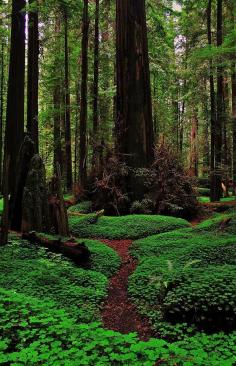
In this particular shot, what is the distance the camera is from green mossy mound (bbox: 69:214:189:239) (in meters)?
9.84

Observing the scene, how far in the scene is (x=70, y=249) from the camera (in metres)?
7.28

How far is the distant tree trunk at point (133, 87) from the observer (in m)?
12.8

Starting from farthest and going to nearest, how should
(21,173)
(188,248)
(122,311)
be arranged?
(21,173), (188,248), (122,311)

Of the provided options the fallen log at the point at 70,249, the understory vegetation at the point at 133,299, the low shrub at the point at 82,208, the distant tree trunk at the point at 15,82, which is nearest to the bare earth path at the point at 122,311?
the understory vegetation at the point at 133,299

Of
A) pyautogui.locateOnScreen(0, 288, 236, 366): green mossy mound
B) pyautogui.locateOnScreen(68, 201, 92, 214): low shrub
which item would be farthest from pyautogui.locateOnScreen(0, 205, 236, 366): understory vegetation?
pyautogui.locateOnScreen(68, 201, 92, 214): low shrub

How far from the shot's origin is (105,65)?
22.0 metres

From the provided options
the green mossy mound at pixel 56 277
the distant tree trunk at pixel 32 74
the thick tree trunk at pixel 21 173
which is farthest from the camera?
the distant tree trunk at pixel 32 74

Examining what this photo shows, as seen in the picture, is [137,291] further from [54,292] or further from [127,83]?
[127,83]

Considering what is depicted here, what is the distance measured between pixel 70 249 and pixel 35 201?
2.10 meters

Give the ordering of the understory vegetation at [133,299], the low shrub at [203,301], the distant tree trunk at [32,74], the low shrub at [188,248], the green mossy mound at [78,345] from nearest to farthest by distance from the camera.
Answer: the green mossy mound at [78,345]
the understory vegetation at [133,299]
the low shrub at [203,301]
the low shrub at [188,248]
the distant tree trunk at [32,74]

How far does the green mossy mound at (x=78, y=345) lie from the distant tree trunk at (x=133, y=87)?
8865 millimetres

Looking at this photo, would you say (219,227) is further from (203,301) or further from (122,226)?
(203,301)

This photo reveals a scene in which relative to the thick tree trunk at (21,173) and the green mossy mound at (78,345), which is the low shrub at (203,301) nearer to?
the green mossy mound at (78,345)

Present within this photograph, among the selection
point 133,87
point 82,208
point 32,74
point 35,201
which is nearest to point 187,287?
point 35,201
